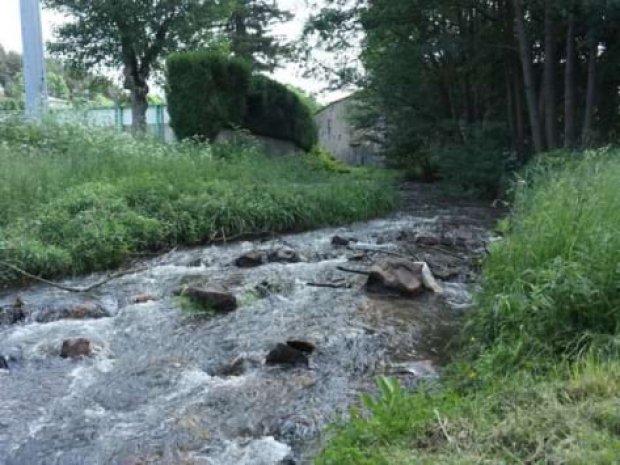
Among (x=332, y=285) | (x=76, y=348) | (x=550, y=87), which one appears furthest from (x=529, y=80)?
A: (x=76, y=348)

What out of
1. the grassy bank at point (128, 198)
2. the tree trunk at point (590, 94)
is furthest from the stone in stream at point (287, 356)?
the tree trunk at point (590, 94)

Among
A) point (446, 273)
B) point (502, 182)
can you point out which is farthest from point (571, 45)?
point (446, 273)

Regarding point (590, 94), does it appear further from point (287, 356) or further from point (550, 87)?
point (287, 356)

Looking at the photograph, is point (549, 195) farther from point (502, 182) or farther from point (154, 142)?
point (154, 142)

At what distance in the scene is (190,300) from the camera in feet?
17.3

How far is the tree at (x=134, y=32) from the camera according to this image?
16344 mm

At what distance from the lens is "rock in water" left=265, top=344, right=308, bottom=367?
3.85 metres

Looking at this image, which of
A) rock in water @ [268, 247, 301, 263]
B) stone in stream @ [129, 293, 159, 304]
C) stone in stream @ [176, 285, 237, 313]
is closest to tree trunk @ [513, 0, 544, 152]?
rock in water @ [268, 247, 301, 263]

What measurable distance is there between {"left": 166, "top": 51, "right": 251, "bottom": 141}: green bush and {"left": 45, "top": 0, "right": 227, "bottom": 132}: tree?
2084 mm

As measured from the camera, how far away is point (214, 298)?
515 cm

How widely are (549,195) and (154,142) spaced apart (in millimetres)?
8551

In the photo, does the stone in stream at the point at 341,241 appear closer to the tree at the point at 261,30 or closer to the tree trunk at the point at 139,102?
the tree trunk at the point at 139,102

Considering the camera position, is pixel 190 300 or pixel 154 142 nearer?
pixel 190 300

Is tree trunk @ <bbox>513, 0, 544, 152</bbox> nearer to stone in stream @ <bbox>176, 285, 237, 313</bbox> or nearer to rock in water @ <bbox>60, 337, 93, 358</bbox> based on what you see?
stone in stream @ <bbox>176, 285, 237, 313</bbox>
